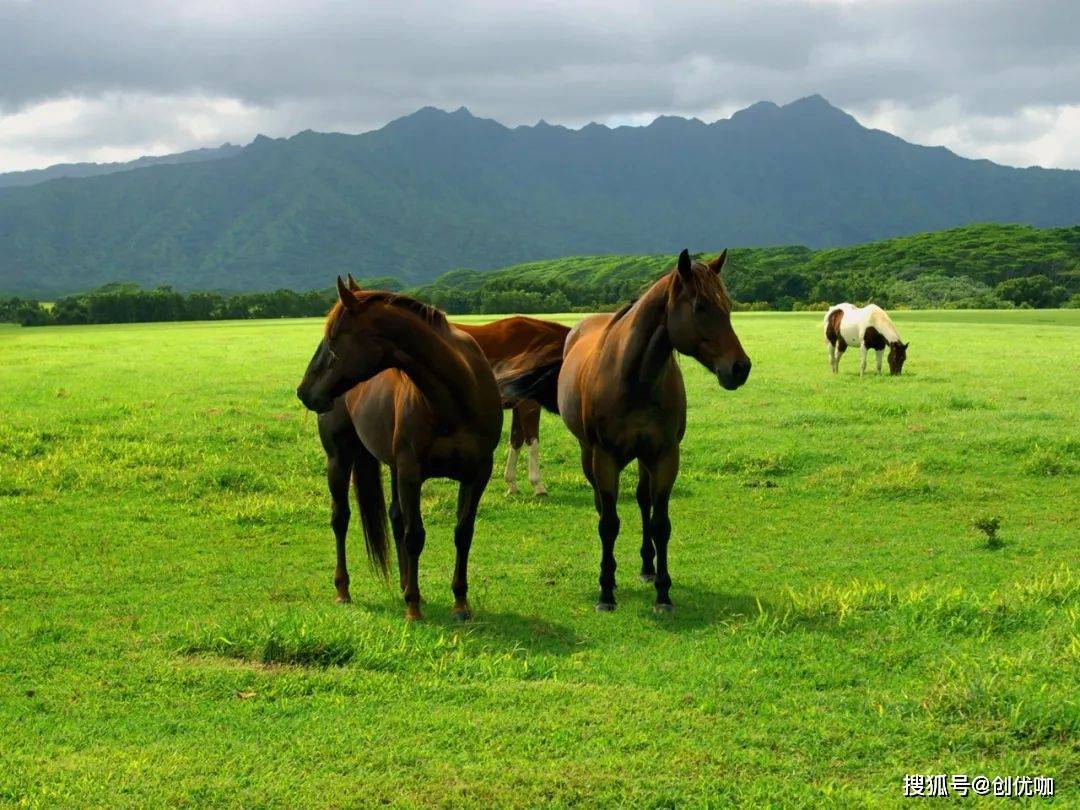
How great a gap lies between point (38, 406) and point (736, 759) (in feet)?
53.6

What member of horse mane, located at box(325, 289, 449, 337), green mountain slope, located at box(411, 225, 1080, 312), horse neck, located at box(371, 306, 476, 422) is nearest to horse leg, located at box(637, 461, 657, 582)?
horse neck, located at box(371, 306, 476, 422)

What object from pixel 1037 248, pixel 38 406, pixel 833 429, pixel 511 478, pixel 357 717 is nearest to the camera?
pixel 357 717

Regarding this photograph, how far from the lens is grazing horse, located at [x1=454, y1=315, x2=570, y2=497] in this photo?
11.6 meters

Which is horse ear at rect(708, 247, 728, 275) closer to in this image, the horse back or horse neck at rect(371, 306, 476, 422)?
horse neck at rect(371, 306, 476, 422)

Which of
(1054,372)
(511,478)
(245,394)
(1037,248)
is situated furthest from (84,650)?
(1037,248)

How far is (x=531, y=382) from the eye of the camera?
37.0 feet

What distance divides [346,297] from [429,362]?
0.77 m

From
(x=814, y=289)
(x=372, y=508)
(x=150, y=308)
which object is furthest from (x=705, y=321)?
(x=814, y=289)

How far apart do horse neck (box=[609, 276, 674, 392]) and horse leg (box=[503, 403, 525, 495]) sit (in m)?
5.46

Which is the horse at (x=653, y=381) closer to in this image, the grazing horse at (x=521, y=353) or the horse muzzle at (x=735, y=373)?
the horse muzzle at (x=735, y=373)

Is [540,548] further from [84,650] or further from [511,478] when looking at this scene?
[84,650]

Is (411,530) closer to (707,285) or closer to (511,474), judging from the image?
(707,285)

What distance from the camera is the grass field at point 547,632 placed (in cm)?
477

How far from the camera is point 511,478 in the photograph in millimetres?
13109
